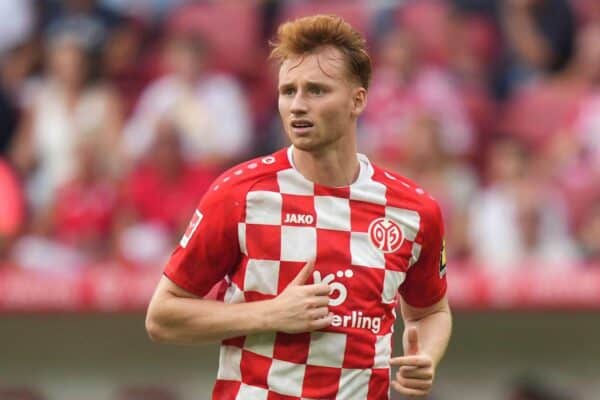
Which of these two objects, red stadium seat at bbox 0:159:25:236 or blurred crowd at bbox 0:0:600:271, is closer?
blurred crowd at bbox 0:0:600:271

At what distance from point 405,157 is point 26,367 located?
3576 mm

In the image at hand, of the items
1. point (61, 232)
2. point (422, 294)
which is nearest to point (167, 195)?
point (61, 232)

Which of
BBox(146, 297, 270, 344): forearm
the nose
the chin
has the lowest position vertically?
BBox(146, 297, 270, 344): forearm

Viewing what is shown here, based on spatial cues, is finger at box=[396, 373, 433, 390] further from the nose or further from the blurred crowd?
the blurred crowd

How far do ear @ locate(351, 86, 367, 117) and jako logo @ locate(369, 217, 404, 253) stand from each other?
0.40 metres

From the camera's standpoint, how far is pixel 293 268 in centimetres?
492

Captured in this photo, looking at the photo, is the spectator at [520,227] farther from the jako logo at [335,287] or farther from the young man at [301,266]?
the jako logo at [335,287]

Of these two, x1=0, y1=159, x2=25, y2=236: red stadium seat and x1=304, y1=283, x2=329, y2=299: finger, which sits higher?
x1=0, y1=159, x2=25, y2=236: red stadium seat

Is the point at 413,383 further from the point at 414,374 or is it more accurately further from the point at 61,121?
the point at 61,121

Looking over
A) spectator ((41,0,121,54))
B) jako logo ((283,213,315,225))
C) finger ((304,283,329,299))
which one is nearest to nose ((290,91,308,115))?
jako logo ((283,213,315,225))


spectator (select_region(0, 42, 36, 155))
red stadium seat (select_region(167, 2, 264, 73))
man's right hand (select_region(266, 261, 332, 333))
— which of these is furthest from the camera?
red stadium seat (select_region(167, 2, 264, 73))

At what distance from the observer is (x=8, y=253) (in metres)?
10.4

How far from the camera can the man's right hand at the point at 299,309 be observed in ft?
15.7

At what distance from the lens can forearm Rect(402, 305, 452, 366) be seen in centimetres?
524
